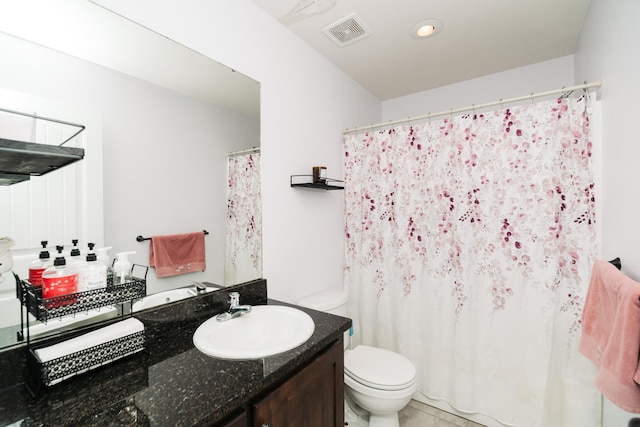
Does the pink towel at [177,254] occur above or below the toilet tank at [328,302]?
above

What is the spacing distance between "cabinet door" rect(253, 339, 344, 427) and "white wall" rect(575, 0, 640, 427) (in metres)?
1.14

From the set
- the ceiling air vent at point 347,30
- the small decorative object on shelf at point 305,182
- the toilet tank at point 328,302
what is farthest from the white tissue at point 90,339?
the ceiling air vent at point 347,30

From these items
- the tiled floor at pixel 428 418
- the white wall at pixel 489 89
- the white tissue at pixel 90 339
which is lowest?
the tiled floor at pixel 428 418

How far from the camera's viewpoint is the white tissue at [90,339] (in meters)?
0.76

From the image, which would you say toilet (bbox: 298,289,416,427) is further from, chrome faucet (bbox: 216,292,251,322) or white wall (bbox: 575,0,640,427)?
white wall (bbox: 575,0,640,427)

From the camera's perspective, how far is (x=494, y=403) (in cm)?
171

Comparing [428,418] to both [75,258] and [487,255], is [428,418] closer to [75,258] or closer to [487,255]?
→ [487,255]

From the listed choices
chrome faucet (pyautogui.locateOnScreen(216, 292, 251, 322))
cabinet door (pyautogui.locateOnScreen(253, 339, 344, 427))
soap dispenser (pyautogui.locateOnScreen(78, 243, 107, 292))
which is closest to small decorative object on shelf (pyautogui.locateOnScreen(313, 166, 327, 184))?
chrome faucet (pyautogui.locateOnScreen(216, 292, 251, 322))

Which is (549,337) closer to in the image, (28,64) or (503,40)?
(503,40)

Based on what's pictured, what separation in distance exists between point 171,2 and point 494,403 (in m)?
2.73

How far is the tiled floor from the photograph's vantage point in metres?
1.77

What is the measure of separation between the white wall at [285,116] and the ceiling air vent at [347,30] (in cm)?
21

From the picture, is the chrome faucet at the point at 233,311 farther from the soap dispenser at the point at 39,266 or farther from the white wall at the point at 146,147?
the soap dispenser at the point at 39,266

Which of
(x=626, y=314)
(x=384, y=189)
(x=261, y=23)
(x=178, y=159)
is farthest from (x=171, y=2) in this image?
(x=626, y=314)
